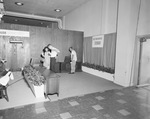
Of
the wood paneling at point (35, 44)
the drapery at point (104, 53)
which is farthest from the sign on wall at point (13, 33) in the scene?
the drapery at point (104, 53)

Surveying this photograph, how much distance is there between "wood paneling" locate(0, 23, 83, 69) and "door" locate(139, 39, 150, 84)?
3.68 m

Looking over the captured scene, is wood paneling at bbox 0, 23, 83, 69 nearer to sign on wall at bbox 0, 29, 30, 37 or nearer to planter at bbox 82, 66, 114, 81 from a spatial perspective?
sign on wall at bbox 0, 29, 30, 37

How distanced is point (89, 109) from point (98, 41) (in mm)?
3976

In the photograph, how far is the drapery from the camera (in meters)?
5.09

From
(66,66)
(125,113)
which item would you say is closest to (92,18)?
(66,66)

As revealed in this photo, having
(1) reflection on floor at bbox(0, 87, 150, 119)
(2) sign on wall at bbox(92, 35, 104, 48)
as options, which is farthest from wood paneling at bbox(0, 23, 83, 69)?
(1) reflection on floor at bbox(0, 87, 150, 119)

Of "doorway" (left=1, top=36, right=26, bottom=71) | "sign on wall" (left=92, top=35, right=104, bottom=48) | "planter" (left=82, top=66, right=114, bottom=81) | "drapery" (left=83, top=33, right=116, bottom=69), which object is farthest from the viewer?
"doorway" (left=1, top=36, right=26, bottom=71)

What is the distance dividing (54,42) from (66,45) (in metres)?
0.77

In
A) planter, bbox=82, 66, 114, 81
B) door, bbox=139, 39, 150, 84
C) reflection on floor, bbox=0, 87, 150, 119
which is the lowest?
reflection on floor, bbox=0, 87, 150, 119

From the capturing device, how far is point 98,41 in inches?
234

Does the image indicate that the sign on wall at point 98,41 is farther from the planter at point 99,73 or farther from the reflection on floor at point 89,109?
the reflection on floor at point 89,109

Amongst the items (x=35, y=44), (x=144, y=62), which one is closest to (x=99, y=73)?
(x=144, y=62)

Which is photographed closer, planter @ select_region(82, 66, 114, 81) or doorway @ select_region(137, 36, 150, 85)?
doorway @ select_region(137, 36, 150, 85)

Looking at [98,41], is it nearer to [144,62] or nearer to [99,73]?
[99,73]
